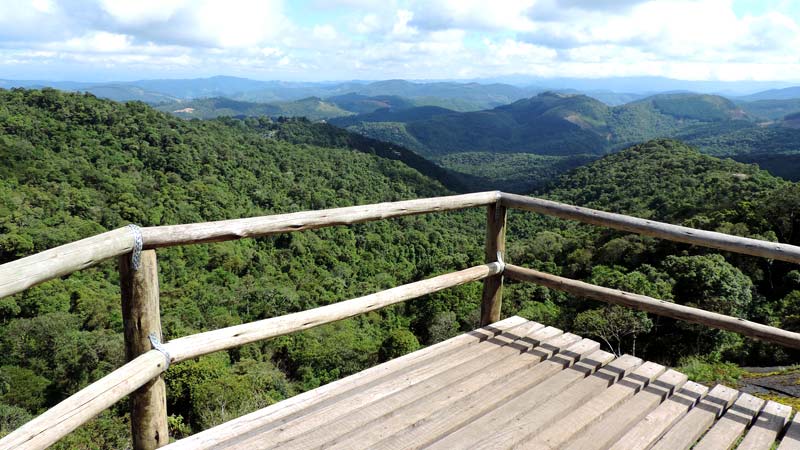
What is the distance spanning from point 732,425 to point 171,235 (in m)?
2.27

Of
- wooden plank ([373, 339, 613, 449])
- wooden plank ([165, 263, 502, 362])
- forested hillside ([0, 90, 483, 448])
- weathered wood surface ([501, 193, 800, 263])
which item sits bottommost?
forested hillside ([0, 90, 483, 448])

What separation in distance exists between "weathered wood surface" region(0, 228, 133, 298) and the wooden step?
2.78 ft

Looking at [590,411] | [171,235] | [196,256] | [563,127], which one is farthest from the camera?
[563,127]

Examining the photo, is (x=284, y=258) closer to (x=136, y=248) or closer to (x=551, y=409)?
(x=551, y=409)

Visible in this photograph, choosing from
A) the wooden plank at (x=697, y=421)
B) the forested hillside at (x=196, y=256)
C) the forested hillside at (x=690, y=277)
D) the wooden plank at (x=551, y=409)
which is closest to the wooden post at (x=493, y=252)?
the wooden plank at (x=551, y=409)

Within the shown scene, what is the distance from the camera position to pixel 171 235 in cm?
171

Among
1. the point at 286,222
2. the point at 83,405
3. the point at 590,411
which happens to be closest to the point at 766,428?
the point at 590,411

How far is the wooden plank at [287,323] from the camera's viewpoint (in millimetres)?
1799

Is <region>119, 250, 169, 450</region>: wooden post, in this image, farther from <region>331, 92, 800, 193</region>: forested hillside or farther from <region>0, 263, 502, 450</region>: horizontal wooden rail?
<region>331, 92, 800, 193</region>: forested hillside

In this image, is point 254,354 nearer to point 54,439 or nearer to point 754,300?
point 754,300


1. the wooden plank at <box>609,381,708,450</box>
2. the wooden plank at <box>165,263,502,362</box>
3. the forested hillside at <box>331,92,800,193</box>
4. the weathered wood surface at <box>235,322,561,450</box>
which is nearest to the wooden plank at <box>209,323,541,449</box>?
the weathered wood surface at <box>235,322,561,450</box>

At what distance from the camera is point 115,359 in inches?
756

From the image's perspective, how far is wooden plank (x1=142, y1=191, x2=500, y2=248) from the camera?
5.61 feet

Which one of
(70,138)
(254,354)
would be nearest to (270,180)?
(70,138)
